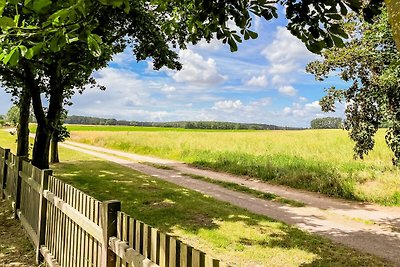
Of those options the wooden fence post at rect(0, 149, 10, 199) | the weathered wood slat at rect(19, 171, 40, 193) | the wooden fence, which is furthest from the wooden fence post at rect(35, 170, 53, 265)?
the wooden fence post at rect(0, 149, 10, 199)

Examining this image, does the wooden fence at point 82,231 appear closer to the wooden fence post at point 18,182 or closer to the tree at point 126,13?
the wooden fence post at point 18,182

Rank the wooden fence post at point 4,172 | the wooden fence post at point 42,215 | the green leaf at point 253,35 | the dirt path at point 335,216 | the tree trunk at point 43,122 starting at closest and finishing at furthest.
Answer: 1. the green leaf at point 253,35
2. the wooden fence post at point 42,215
3. the dirt path at point 335,216
4. the wooden fence post at point 4,172
5. the tree trunk at point 43,122

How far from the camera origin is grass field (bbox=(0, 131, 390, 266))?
693 centimetres

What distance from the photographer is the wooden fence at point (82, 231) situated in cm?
299

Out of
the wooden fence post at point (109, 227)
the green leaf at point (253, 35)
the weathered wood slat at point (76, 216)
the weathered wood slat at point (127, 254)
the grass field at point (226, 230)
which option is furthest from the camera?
the grass field at point (226, 230)

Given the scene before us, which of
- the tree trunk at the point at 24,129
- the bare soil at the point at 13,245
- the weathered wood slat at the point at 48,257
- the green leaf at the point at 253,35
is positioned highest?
the green leaf at the point at 253,35

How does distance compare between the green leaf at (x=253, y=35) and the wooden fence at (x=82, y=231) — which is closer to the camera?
the wooden fence at (x=82, y=231)

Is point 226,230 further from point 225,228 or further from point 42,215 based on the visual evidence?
point 42,215

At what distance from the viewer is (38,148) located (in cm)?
1344

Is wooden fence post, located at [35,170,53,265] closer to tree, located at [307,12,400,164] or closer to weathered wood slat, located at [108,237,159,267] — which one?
weathered wood slat, located at [108,237,159,267]

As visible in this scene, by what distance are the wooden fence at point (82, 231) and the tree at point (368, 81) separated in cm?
946

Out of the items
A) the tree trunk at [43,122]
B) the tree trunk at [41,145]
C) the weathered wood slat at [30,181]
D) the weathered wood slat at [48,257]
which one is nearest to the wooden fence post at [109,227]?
the weathered wood slat at [48,257]

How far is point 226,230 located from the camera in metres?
8.60

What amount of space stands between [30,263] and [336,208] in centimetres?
975
